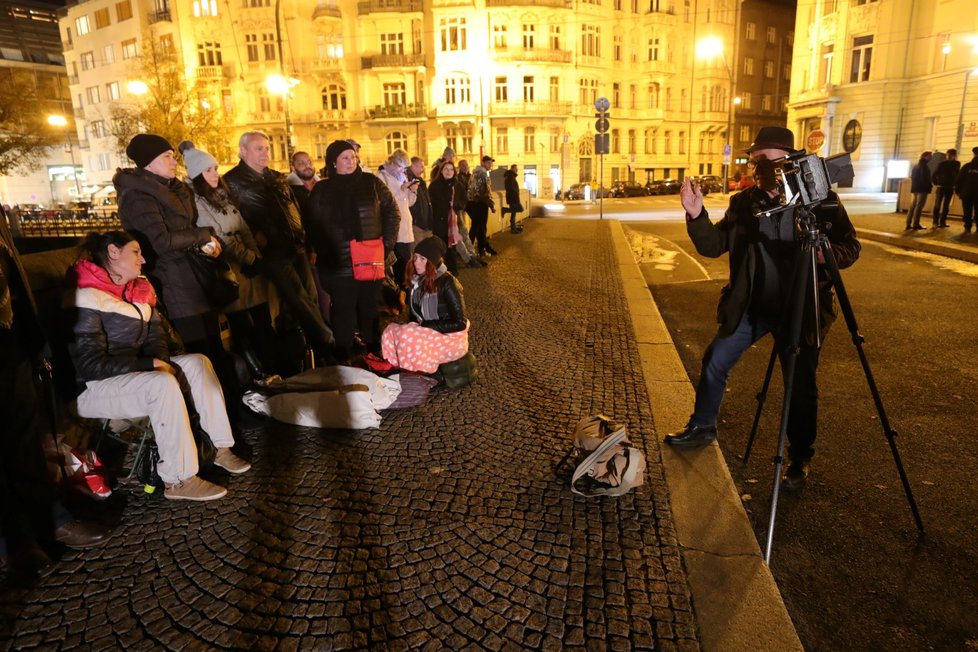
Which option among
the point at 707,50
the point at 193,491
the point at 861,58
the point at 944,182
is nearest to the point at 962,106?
the point at 861,58

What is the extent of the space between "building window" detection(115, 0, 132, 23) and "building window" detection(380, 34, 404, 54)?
26.2 m

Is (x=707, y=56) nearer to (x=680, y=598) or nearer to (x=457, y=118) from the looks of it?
(x=457, y=118)

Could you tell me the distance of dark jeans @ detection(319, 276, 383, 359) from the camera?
5.77m

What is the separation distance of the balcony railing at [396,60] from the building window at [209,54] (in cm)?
1431

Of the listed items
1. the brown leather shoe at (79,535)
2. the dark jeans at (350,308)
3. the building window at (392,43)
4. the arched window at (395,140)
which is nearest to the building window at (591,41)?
the building window at (392,43)

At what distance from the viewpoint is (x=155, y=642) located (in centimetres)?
242

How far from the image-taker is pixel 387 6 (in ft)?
159

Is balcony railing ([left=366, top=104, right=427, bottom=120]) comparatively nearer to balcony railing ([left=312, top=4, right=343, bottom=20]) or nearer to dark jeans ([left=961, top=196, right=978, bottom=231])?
balcony railing ([left=312, top=4, right=343, bottom=20])

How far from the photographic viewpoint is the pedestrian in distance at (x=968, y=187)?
13.8m

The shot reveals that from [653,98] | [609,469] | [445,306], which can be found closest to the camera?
[609,469]

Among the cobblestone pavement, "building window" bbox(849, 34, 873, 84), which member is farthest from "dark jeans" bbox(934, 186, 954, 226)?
"building window" bbox(849, 34, 873, 84)

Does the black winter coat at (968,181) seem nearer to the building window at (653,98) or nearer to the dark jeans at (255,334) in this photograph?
the dark jeans at (255,334)

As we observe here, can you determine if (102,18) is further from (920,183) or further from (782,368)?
(782,368)

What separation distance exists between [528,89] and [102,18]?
44.2 m
